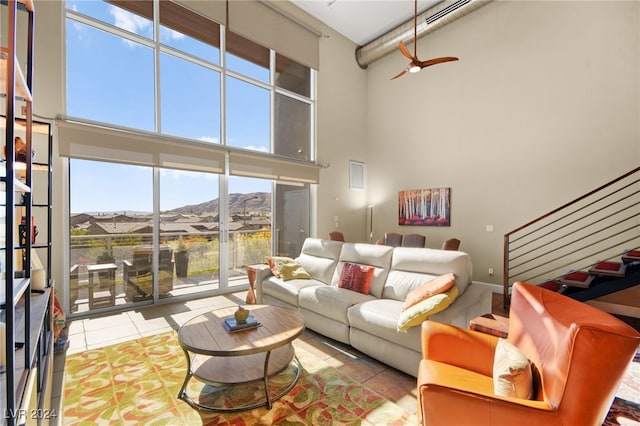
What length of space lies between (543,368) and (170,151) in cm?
489

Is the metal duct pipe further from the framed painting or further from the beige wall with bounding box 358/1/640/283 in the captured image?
the framed painting

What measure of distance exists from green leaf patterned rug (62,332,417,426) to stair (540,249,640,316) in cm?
307

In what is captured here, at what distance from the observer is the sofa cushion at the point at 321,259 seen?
392cm

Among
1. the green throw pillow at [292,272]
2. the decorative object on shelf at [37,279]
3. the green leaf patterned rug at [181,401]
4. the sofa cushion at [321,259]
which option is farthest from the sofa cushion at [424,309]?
the decorative object on shelf at [37,279]

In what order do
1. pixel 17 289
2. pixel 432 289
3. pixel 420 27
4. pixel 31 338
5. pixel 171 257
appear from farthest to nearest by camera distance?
pixel 420 27 → pixel 171 257 → pixel 432 289 → pixel 31 338 → pixel 17 289

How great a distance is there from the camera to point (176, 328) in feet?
11.6

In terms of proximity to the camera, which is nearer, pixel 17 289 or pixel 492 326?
pixel 17 289

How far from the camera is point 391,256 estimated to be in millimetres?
A: 3461

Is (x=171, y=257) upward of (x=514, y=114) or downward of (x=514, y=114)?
downward

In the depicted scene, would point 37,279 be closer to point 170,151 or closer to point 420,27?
point 170,151

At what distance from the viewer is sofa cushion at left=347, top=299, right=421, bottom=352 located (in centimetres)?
236

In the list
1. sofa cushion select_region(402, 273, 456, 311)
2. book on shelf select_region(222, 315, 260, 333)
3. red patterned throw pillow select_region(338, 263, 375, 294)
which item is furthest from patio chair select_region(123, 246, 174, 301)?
sofa cushion select_region(402, 273, 456, 311)

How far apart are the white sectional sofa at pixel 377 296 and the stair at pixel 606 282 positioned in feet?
6.41

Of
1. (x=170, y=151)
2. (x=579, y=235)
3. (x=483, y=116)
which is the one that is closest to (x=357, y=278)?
(x=170, y=151)
